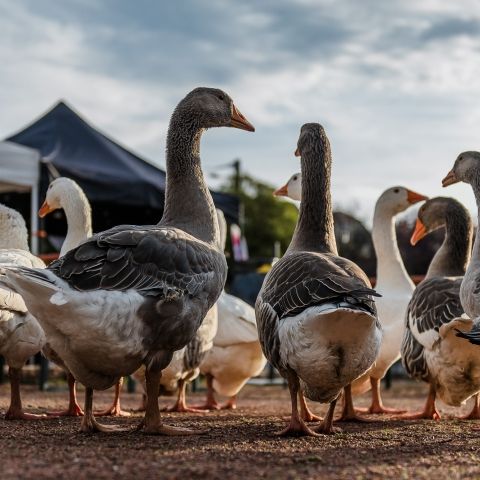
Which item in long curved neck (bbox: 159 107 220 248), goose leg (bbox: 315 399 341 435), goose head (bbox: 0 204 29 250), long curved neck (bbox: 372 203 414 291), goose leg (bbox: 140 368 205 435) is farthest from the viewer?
long curved neck (bbox: 372 203 414 291)

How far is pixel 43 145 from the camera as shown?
1411 cm

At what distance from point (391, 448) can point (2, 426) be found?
2.89 meters

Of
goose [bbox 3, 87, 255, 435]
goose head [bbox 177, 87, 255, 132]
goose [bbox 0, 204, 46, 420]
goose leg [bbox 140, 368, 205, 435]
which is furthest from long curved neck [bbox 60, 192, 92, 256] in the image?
goose leg [bbox 140, 368, 205, 435]

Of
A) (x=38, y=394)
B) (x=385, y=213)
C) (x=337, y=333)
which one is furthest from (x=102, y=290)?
(x=38, y=394)

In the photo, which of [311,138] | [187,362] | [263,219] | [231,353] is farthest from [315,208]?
[263,219]

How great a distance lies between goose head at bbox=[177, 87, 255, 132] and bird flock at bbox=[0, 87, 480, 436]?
12 mm

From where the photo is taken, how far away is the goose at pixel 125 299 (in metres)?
5.09

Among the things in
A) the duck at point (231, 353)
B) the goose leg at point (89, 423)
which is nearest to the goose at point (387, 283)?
the duck at point (231, 353)

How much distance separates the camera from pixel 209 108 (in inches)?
277

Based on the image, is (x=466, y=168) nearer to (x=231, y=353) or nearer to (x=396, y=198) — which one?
(x=396, y=198)

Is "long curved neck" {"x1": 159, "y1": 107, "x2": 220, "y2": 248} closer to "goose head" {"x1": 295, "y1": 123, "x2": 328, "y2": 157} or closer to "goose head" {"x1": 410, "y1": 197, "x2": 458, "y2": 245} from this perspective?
"goose head" {"x1": 295, "y1": 123, "x2": 328, "y2": 157}

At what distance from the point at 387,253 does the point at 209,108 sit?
11.0ft

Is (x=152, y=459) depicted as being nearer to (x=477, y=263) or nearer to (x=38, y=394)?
(x=477, y=263)

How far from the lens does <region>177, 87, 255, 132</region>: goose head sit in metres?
6.99
